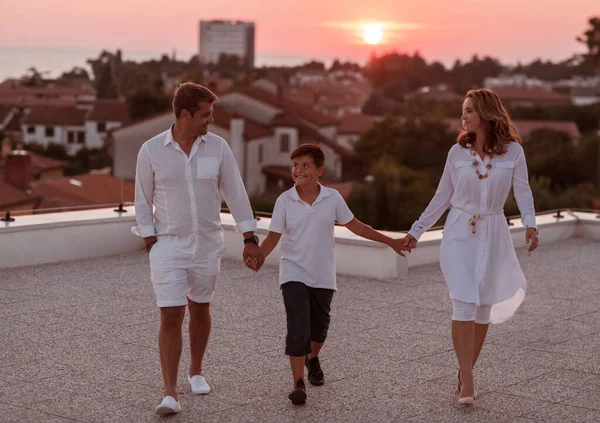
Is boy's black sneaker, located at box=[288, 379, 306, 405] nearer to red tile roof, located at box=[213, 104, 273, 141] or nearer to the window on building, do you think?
red tile roof, located at box=[213, 104, 273, 141]

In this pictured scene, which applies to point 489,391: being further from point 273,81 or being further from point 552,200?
point 273,81

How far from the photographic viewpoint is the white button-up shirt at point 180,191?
5.13 meters

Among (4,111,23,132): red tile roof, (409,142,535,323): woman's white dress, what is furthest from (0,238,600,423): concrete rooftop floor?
(4,111,23,132): red tile roof

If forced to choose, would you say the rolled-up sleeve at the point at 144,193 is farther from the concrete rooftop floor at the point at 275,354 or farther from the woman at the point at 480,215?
the woman at the point at 480,215

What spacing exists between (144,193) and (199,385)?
992mm

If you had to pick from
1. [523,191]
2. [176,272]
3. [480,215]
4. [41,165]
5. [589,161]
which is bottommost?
[589,161]

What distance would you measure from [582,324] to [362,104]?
12161 centimetres

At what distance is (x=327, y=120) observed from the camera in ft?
240

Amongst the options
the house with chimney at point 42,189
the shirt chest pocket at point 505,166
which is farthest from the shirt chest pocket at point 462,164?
the house with chimney at point 42,189

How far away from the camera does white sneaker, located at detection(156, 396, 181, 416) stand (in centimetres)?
500

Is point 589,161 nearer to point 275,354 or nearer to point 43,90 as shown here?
point 43,90

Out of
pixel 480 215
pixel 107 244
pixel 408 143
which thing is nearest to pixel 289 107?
pixel 408 143

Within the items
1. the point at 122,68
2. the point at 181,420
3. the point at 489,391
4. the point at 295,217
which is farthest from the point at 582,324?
the point at 122,68

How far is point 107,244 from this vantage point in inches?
392
